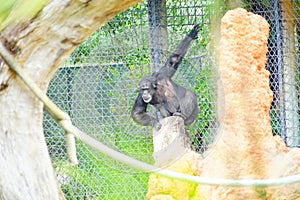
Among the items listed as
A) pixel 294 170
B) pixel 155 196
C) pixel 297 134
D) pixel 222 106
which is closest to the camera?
pixel 222 106

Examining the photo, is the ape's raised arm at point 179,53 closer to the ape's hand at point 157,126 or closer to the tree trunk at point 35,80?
the ape's hand at point 157,126

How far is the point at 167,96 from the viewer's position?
568 centimetres

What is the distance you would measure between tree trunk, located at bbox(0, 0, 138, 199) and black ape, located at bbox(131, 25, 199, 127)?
3.70 metres

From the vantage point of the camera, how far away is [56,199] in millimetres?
1478

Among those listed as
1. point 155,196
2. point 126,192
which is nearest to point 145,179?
point 126,192

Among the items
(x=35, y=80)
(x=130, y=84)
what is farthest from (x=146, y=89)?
(x=35, y=80)

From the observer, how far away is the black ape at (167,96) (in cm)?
518

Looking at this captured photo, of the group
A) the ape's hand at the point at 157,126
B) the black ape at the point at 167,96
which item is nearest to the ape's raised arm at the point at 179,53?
the black ape at the point at 167,96

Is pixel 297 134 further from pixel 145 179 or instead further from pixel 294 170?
pixel 294 170

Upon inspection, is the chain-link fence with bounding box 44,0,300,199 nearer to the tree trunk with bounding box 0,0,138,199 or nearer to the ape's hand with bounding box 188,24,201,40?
the ape's hand with bounding box 188,24,201,40

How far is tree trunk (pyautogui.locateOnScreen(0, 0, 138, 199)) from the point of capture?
4.35 feet

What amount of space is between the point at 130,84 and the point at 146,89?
172 mm

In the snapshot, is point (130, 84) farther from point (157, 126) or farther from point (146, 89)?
point (157, 126)

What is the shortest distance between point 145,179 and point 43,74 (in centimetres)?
410
